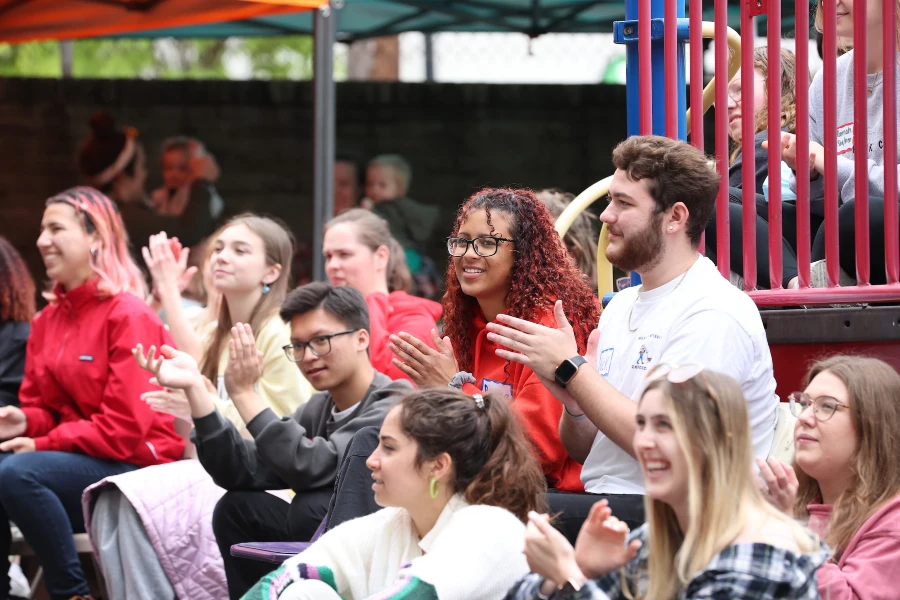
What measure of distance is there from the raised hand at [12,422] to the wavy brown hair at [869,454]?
132 inches

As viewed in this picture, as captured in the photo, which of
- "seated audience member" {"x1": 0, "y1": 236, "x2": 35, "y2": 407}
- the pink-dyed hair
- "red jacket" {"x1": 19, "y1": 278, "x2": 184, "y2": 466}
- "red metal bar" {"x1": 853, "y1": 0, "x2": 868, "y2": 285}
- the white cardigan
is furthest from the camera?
"seated audience member" {"x1": 0, "y1": 236, "x2": 35, "y2": 407}

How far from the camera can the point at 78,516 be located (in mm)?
4801

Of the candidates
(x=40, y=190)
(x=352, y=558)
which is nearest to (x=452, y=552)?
(x=352, y=558)

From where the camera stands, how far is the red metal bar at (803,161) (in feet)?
10.8

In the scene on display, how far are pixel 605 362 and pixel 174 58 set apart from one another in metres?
21.4

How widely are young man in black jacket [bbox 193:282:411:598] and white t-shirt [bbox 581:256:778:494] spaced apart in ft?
3.27

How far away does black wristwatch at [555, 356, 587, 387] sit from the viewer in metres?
2.94

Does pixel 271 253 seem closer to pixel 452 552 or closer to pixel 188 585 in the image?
pixel 188 585

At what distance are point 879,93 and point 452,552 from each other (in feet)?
5.96

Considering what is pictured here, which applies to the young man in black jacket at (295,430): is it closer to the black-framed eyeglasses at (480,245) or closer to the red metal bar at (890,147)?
the black-framed eyeglasses at (480,245)

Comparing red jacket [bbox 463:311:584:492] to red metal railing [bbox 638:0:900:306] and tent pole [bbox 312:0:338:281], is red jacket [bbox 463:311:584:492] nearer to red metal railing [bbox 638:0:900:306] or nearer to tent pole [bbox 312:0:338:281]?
red metal railing [bbox 638:0:900:306]

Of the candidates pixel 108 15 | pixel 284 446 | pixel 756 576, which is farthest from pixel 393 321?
pixel 108 15

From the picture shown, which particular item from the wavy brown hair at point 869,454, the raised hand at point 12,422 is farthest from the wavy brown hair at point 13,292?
the wavy brown hair at point 869,454

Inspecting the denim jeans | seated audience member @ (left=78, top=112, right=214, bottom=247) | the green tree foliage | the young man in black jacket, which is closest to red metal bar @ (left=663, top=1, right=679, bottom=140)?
the young man in black jacket
